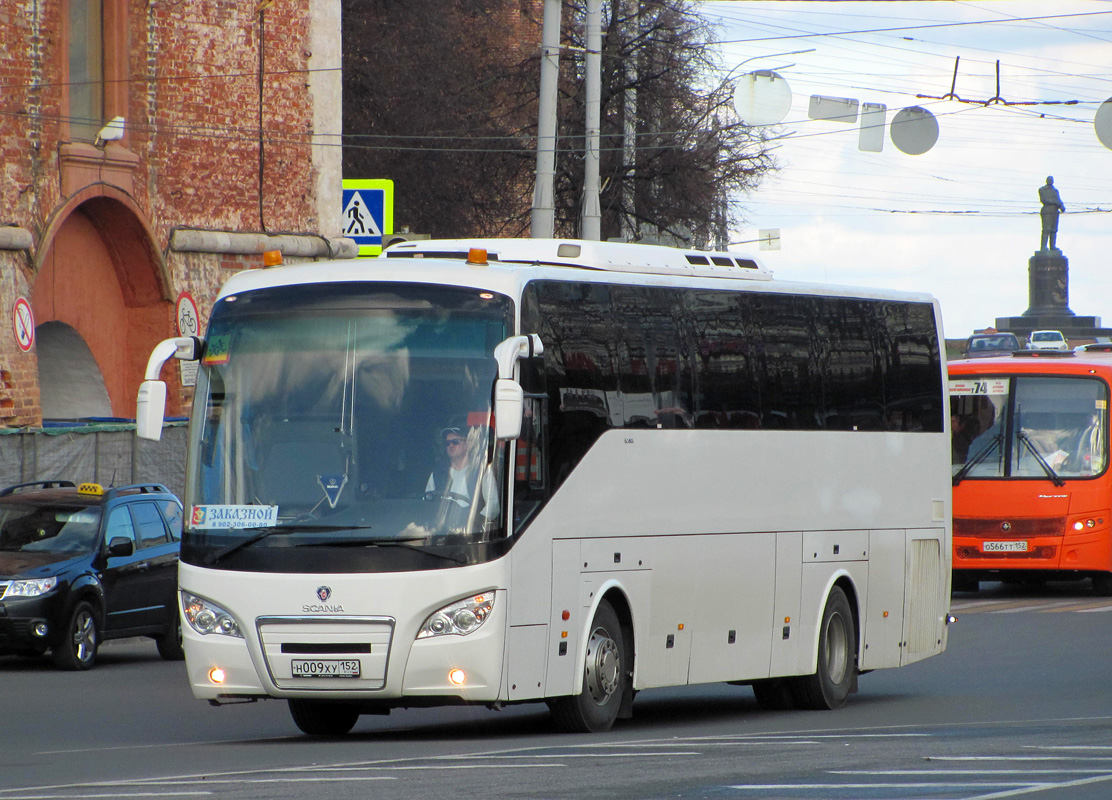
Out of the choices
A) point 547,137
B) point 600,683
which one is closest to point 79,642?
point 600,683

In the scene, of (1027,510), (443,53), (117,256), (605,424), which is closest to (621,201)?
(443,53)

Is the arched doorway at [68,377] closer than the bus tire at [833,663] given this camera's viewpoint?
No

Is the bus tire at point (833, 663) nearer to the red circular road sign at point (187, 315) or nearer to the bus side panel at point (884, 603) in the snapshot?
the bus side panel at point (884, 603)

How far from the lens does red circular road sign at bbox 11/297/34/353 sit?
85.7 ft

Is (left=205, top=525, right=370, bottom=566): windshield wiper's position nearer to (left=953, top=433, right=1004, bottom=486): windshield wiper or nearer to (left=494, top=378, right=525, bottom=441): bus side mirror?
(left=494, top=378, right=525, bottom=441): bus side mirror

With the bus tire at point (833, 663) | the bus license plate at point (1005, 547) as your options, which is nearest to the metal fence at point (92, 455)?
the bus license plate at point (1005, 547)

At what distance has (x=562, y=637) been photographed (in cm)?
1166

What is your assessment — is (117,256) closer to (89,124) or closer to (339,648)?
(89,124)

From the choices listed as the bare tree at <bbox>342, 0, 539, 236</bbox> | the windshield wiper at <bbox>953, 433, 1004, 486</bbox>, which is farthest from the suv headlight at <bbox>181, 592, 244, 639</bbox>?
the bare tree at <bbox>342, 0, 539, 236</bbox>

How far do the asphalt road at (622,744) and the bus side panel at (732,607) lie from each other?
0.41 meters

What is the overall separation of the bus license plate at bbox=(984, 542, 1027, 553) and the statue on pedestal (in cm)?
5802

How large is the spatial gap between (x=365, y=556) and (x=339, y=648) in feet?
1.75

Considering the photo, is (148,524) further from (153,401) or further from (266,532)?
(266,532)

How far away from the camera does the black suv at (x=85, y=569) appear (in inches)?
696
